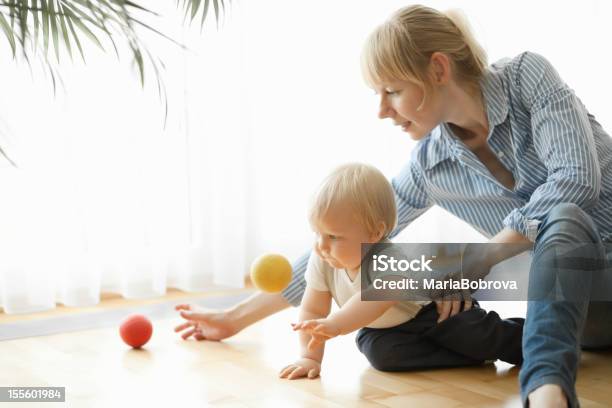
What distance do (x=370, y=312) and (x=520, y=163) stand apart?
399mm

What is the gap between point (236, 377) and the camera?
1570 millimetres

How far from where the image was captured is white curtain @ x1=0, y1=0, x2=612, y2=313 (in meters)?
2.31

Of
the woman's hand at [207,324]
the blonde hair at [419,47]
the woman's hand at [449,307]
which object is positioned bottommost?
the woman's hand at [207,324]

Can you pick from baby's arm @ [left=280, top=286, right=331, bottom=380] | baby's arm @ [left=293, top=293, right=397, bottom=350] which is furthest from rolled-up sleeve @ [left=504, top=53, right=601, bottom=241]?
baby's arm @ [left=280, top=286, right=331, bottom=380]

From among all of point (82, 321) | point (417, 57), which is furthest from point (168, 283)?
point (417, 57)

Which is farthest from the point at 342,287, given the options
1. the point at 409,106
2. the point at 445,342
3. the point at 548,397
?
the point at 548,397

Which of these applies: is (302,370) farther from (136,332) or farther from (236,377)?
(136,332)

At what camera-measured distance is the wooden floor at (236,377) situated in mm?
1414

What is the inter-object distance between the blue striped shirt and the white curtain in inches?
25.6

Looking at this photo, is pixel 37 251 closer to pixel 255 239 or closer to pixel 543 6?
pixel 255 239

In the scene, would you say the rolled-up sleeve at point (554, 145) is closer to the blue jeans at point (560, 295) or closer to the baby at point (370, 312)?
the blue jeans at point (560, 295)

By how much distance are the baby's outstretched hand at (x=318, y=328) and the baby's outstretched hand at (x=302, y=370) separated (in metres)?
0.11

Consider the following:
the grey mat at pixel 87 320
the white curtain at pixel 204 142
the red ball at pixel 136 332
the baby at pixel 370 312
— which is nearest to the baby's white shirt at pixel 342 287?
the baby at pixel 370 312

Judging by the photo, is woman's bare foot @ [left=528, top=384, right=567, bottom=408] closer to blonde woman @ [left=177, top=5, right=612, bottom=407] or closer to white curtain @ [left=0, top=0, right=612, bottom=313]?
blonde woman @ [left=177, top=5, right=612, bottom=407]
